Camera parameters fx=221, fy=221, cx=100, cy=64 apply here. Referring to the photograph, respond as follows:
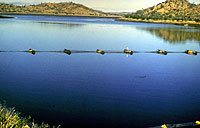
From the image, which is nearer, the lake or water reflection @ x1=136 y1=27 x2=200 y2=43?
the lake

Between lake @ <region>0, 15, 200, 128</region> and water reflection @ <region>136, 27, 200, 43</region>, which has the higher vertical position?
water reflection @ <region>136, 27, 200, 43</region>

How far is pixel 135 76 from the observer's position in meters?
24.2

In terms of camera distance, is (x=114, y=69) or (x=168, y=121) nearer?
(x=168, y=121)

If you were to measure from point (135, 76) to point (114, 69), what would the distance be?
142 inches

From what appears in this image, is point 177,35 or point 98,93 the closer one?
point 98,93

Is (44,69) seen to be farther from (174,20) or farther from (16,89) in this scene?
(174,20)

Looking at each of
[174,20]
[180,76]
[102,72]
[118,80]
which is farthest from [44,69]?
[174,20]

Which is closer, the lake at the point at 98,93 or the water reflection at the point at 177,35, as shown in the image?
the lake at the point at 98,93

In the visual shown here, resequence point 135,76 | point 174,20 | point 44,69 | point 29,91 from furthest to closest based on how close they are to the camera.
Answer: point 174,20 < point 44,69 < point 135,76 < point 29,91

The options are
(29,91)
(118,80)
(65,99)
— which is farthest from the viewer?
(118,80)

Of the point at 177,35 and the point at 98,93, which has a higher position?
the point at 177,35

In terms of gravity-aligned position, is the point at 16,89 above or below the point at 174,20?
below

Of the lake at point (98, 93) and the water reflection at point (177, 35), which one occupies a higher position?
the water reflection at point (177, 35)

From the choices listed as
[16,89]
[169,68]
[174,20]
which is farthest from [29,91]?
[174,20]
